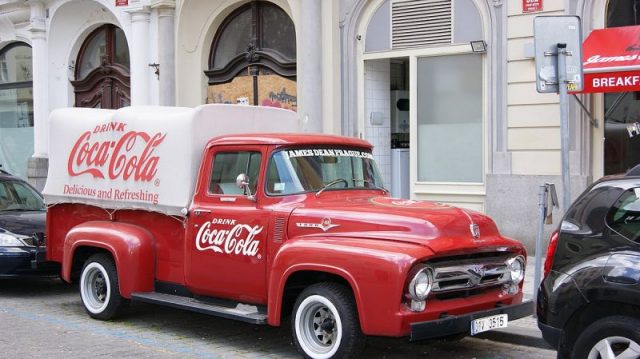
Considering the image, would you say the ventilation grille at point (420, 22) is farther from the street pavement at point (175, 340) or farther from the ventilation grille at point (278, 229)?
the ventilation grille at point (278, 229)

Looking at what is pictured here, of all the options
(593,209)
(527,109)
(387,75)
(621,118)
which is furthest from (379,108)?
(593,209)

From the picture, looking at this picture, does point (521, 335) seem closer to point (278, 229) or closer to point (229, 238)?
point (278, 229)

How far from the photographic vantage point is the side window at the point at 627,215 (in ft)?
17.7

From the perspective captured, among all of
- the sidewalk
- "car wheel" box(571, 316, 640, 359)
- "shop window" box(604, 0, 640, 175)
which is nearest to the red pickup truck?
the sidewalk

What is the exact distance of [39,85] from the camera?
21.2 m

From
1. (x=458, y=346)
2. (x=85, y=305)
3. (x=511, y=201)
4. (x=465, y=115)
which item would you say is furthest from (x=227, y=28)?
(x=458, y=346)

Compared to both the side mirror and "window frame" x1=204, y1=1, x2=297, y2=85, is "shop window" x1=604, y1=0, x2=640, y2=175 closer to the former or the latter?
"window frame" x1=204, y1=1, x2=297, y2=85

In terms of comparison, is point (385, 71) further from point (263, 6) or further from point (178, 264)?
point (178, 264)

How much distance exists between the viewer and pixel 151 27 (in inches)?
719

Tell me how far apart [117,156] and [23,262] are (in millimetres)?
2178

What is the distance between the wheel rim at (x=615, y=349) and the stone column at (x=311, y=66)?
32.1ft

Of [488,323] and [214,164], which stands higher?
[214,164]

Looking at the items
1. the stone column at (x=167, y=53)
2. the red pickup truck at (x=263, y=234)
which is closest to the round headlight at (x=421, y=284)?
the red pickup truck at (x=263, y=234)

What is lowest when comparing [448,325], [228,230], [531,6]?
[448,325]
